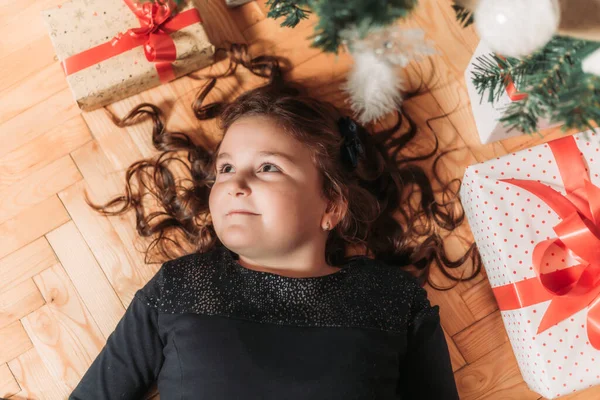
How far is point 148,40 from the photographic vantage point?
1.07 metres

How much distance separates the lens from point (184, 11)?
109 centimetres

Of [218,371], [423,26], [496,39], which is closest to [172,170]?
[218,371]

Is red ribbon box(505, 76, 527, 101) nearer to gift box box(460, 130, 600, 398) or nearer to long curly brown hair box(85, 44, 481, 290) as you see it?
gift box box(460, 130, 600, 398)

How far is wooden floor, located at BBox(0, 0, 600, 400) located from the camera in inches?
43.9

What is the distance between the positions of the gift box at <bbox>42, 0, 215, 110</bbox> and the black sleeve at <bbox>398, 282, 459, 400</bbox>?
0.77m

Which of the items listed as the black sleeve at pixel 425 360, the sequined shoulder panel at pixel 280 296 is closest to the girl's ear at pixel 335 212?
the sequined shoulder panel at pixel 280 296

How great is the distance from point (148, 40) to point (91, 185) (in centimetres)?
37

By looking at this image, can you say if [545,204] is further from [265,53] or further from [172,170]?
[172,170]

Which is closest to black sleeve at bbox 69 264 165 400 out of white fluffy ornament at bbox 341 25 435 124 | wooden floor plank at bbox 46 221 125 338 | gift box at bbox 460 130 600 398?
wooden floor plank at bbox 46 221 125 338

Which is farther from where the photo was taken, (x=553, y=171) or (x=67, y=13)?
(x=67, y=13)

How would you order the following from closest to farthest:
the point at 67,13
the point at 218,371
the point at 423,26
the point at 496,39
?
the point at 496,39 → the point at 218,371 → the point at 67,13 → the point at 423,26

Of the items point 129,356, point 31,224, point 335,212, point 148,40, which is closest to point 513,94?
point 335,212

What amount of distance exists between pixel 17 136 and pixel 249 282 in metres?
0.71

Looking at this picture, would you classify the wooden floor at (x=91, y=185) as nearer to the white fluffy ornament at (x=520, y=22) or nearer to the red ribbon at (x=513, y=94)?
the red ribbon at (x=513, y=94)
